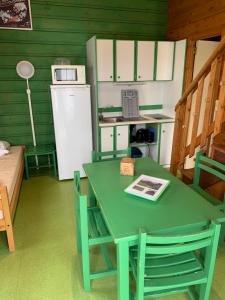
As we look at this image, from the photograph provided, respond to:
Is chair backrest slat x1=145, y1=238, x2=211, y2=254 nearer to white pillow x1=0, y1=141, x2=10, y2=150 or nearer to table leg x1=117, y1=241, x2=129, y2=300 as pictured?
table leg x1=117, y1=241, x2=129, y2=300

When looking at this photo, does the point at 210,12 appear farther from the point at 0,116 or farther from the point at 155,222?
the point at 0,116

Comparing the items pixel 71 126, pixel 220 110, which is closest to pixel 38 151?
pixel 71 126

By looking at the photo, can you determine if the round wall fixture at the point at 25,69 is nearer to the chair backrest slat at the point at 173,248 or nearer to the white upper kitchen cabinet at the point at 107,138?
the white upper kitchen cabinet at the point at 107,138

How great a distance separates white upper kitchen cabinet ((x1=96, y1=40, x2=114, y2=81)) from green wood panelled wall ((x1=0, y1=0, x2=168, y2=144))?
500 mm

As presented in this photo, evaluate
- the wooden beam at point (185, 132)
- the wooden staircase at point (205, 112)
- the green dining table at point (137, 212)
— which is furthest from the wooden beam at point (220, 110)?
the green dining table at point (137, 212)

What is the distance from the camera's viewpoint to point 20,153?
3477 millimetres

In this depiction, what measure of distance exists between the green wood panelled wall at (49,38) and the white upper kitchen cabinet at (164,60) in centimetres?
46

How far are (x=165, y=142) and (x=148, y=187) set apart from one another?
2.37 m

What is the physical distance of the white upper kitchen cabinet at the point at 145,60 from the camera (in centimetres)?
357

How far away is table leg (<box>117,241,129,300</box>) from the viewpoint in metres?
1.24

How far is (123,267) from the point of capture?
1281mm

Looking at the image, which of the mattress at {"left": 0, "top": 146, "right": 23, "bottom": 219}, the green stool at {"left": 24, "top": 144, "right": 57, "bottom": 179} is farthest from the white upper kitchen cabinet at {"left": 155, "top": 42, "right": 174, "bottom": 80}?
the mattress at {"left": 0, "top": 146, "right": 23, "bottom": 219}

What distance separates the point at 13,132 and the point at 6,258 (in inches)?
88.3

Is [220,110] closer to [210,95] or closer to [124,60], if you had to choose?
[210,95]
